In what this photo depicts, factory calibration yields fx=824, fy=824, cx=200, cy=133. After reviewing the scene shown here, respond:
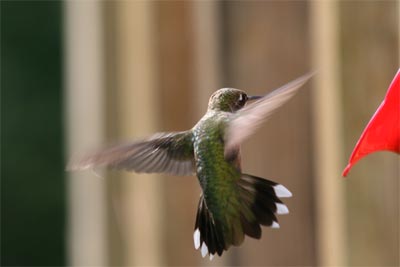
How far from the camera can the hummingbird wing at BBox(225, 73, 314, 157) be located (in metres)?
1.06

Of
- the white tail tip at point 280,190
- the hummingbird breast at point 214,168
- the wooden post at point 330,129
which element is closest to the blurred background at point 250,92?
the wooden post at point 330,129

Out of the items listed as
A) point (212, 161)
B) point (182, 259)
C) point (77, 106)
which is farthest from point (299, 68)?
point (77, 106)

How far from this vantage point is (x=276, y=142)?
1969 millimetres

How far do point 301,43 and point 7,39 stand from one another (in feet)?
17.5

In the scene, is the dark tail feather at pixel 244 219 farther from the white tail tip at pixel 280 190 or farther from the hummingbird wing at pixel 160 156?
the hummingbird wing at pixel 160 156

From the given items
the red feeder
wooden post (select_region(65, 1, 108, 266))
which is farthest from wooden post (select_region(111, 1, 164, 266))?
the red feeder

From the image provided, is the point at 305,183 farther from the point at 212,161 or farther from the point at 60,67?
the point at 60,67

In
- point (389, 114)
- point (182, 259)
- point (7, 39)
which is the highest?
point (7, 39)

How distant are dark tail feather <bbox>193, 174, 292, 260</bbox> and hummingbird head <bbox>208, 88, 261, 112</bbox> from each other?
0.12m

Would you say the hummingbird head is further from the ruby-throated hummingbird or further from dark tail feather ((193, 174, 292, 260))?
dark tail feather ((193, 174, 292, 260))

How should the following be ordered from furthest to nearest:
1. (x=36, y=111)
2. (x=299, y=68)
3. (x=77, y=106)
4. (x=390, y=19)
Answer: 1. (x=36, y=111)
2. (x=77, y=106)
3. (x=299, y=68)
4. (x=390, y=19)

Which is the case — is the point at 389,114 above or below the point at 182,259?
above

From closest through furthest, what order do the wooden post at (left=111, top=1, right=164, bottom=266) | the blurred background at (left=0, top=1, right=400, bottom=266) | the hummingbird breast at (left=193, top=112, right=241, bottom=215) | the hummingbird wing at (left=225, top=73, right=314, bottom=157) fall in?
the hummingbird wing at (left=225, top=73, right=314, bottom=157)
the hummingbird breast at (left=193, top=112, right=241, bottom=215)
the blurred background at (left=0, top=1, right=400, bottom=266)
the wooden post at (left=111, top=1, right=164, bottom=266)

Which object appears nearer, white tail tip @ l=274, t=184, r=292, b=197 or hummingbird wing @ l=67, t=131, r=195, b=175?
white tail tip @ l=274, t=184, r=292, b=197
